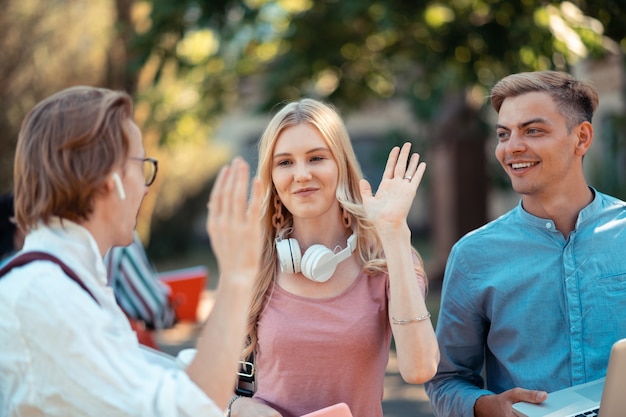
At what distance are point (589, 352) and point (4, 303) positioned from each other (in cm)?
178

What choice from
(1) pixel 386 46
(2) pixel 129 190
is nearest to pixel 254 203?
(2) pixel 129 190

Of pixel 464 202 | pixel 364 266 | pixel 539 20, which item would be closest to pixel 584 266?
pixel 364 266

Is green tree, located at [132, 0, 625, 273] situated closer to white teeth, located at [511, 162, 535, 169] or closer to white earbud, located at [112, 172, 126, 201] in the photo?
white teeth, located at [511, 162, 535, 169]

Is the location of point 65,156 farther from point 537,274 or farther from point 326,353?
point 537,274

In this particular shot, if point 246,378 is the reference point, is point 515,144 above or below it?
above

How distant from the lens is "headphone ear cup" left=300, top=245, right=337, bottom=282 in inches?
103

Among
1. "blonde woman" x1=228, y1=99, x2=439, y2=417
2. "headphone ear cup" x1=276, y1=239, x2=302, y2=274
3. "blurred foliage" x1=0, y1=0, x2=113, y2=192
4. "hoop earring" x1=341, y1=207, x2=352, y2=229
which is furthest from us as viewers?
"blurred foliage" x1=0, y1=0, x2=113, y2=192

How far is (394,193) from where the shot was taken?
247 cm

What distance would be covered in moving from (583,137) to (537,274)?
508 millimetres

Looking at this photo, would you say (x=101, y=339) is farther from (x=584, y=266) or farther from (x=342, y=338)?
(x=584, y=266)

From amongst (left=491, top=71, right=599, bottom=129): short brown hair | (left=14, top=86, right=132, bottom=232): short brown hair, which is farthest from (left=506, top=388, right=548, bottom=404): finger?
(left=14, top=86, right=132, bottom=232): short brown hair

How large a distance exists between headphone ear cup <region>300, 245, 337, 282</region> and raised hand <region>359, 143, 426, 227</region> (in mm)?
258

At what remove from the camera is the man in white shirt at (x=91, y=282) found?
167 centimetres

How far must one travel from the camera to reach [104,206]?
187 cm
